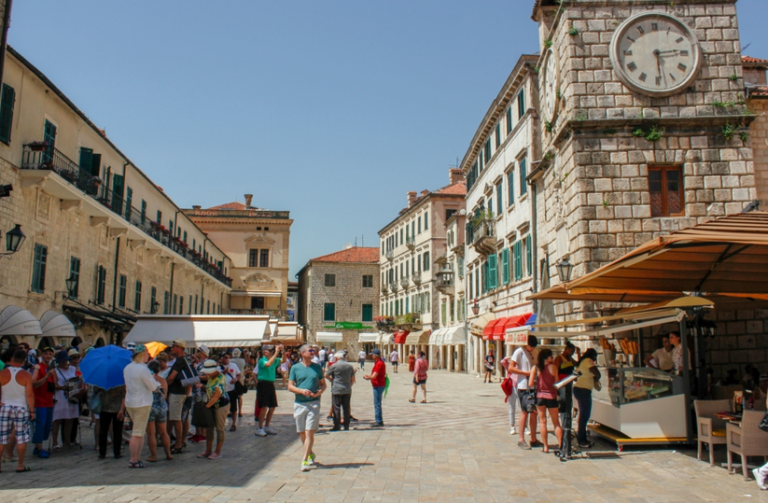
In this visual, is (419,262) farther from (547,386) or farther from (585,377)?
(547,386)

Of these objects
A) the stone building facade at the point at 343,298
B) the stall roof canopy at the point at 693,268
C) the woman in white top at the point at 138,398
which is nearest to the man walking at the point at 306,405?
the woman in white top at the point at 138,398

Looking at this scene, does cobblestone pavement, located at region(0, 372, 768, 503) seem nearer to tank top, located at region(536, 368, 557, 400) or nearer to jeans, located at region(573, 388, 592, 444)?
jeans, located at region(573, 388, 592, 444)

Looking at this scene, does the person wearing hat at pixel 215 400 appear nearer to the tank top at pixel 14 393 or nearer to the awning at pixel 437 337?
the tank top at pixel 14 393

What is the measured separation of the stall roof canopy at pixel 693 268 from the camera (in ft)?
25.5

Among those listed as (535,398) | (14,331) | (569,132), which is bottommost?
(535,398)

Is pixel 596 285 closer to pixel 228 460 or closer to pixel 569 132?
pixel 569 132

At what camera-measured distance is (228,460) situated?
354 inches

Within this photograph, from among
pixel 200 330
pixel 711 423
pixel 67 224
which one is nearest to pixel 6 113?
pixel 67 224

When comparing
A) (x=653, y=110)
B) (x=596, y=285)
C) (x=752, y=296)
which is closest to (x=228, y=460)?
(x=596, y=285)

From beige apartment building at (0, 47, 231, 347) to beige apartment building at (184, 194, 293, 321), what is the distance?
23070 millimetres

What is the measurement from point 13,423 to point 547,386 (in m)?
6.95

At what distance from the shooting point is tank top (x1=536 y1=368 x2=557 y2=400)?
9.29 meters

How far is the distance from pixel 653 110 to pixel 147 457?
42.0ft

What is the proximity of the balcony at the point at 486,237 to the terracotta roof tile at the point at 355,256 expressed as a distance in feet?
117
